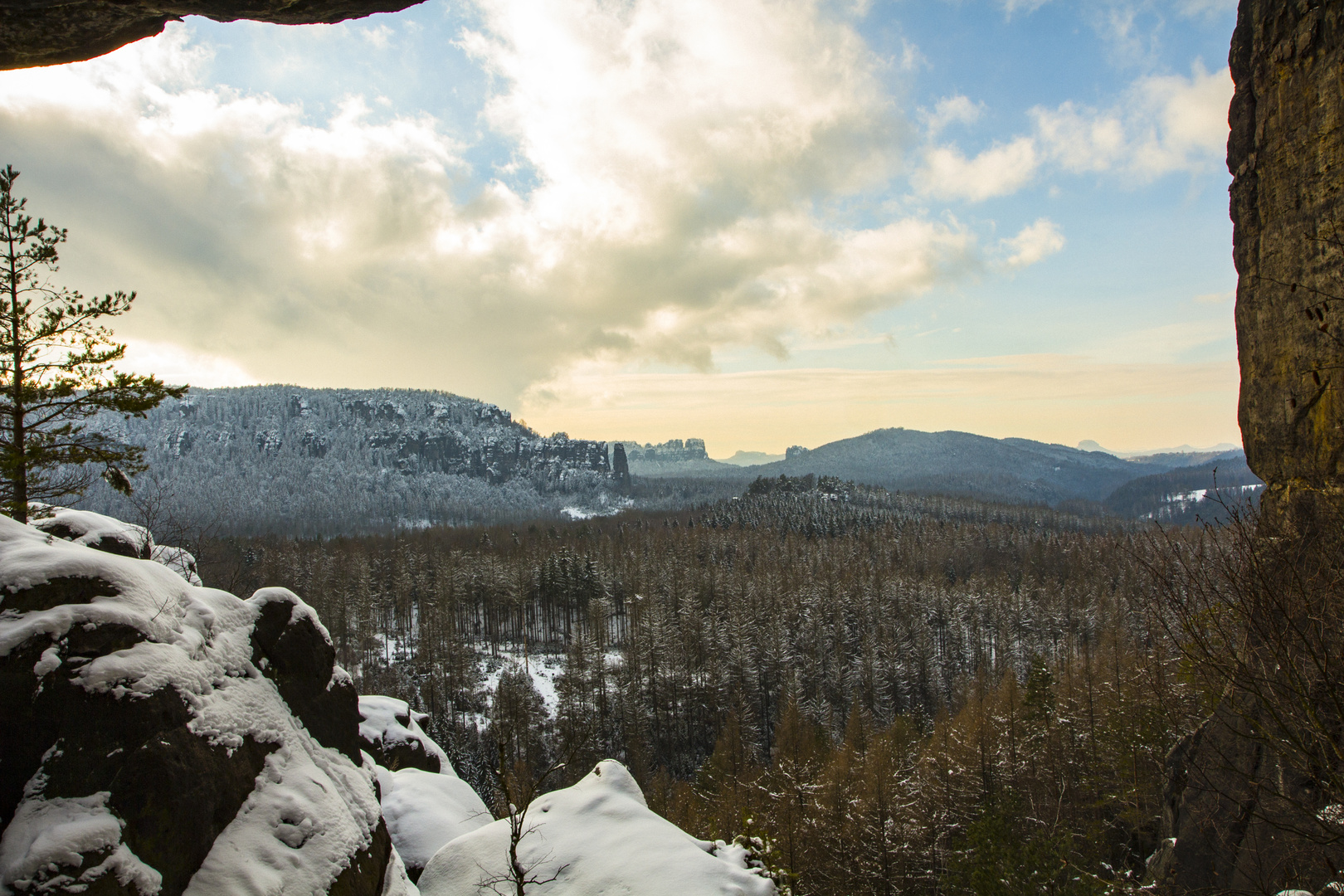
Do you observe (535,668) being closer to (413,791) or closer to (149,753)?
(413,791)

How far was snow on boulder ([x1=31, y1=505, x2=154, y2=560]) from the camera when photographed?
31.9 feet

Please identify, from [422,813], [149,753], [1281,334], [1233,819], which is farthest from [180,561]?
[1281,334]

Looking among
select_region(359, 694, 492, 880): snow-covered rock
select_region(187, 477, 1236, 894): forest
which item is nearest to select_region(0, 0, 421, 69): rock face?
select_region(187, 477, 1236, 894): forest

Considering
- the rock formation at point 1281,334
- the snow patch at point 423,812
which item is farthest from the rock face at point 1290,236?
the snow patch at point 423,812

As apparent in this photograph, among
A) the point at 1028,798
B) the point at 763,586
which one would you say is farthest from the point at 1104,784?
the point at 763,586

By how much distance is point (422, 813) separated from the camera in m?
13.7

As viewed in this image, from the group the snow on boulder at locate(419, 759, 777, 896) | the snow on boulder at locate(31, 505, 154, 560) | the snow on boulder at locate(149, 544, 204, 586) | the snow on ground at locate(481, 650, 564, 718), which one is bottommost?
the snow on ground at locate(481, 650, 564, 718)

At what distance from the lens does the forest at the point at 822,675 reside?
2252 cm

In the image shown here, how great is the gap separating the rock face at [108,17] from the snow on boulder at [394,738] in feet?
58.5

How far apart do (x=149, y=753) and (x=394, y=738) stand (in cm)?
1611

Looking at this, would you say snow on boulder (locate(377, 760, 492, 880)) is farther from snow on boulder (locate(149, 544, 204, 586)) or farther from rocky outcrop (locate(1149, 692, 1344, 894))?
rocky outcrop (locate(1149, 692, 1344, 894))

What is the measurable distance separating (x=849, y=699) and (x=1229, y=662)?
153 feet

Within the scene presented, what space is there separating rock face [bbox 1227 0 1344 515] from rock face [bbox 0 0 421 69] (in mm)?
12844

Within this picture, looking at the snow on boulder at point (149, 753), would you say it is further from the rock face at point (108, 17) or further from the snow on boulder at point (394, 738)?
the snow on boulder at point (394, 738)
